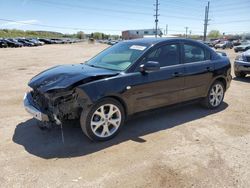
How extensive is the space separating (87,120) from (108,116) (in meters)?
0.39

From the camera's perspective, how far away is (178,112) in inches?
215

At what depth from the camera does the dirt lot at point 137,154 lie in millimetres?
3006

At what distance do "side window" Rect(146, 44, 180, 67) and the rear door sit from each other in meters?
0.21

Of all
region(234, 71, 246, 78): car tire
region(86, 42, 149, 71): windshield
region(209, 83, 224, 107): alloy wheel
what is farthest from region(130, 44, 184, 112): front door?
region(234, 71, 246, 78): car tire

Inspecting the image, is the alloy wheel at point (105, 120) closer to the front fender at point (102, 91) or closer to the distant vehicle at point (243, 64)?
the front fender at point (102, 91)

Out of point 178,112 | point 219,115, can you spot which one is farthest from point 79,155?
point 219,115

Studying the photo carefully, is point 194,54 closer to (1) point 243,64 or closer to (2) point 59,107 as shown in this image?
(2) point 59,107

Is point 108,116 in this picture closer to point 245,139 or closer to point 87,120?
point 87,120

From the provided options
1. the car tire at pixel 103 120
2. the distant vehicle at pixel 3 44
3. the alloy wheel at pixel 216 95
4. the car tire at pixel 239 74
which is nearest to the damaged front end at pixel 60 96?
the car tire at pixel 103 120

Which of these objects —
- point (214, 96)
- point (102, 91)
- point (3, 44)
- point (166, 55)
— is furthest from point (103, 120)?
point (3, 44)

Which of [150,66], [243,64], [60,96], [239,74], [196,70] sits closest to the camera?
[60,96]

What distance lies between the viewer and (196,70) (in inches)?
201

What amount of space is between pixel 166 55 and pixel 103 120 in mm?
1806

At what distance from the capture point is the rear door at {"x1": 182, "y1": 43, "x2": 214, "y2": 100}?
5004mm
